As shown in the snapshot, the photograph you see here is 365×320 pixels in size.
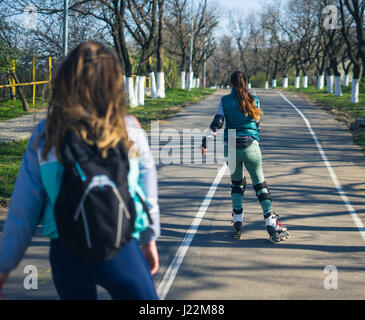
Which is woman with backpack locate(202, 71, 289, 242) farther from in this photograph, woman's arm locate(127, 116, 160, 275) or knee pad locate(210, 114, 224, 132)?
woman's arm locate(127, 116, 160, 275)

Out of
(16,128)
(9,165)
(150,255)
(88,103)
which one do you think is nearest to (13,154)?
(9,165)

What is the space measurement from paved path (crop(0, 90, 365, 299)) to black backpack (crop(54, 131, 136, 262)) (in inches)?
106

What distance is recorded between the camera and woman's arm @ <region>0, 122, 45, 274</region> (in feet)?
7.77

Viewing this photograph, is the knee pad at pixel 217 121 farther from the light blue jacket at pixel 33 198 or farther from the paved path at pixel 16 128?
the paved path at pixel 16 128

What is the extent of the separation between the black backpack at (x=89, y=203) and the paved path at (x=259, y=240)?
2.69m

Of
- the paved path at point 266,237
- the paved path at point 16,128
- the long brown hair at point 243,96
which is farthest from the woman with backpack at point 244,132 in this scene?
the paved path at point 16,128

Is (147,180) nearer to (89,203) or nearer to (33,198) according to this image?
(89,203)

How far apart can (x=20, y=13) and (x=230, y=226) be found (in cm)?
1872

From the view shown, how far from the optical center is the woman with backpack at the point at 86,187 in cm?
227

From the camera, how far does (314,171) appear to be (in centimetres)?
1159

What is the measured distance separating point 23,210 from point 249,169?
14.7 feet

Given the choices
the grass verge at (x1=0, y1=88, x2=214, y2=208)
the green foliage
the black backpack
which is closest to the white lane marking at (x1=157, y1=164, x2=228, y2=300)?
the black backpack
